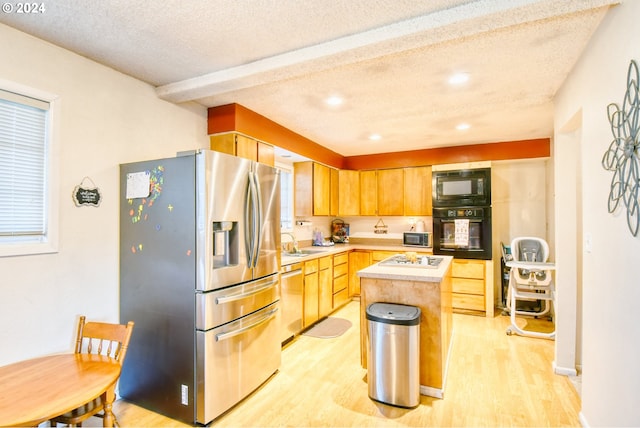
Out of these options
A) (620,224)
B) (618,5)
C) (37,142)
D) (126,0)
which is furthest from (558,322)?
(37,142)

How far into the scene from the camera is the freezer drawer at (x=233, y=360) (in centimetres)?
209

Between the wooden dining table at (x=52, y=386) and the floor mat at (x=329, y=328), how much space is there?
7.83ft

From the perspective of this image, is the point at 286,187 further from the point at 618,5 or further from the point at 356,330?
the point at 618,5

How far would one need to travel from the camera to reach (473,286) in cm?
449

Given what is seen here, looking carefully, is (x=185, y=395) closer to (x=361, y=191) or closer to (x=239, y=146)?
(x=239, y=146)

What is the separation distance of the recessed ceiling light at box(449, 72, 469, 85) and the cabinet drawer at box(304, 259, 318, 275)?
2428 mm

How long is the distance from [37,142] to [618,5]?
11.2ft

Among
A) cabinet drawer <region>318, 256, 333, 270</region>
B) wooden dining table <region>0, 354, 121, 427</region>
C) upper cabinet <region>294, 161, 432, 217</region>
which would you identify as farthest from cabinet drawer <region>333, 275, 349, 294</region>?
wooden dining table <region>0, 354, 121, 427</region>

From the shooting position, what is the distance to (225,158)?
7.32 ft

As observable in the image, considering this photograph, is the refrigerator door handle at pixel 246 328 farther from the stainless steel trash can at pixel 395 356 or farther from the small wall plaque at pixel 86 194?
the small wall plaque at pixel 86 194

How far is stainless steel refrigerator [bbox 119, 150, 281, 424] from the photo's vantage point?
2105 mm
